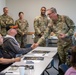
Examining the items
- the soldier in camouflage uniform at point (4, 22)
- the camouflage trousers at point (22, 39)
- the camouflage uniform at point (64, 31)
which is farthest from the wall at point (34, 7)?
the camouflage uniform at point (64, 31)

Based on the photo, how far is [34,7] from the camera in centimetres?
972

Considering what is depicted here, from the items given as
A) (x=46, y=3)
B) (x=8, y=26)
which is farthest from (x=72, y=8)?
(x=8, y=26)

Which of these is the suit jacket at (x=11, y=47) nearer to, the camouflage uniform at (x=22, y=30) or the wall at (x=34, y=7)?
the camouflage uniform at (x=22, y=30)

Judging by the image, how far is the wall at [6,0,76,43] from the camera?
9.44 meters

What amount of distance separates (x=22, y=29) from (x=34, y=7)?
4.36 feet

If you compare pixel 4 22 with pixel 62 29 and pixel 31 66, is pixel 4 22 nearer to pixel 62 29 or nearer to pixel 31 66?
pixel 62 29

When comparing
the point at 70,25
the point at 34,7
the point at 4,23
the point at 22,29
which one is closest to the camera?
the point at 70,25

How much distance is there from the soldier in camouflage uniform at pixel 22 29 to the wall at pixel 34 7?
0.65 m

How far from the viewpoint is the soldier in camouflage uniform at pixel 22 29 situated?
352 inches

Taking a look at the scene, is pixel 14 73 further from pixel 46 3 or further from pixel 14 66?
pixel 46 3

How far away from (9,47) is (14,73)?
180 centimetres

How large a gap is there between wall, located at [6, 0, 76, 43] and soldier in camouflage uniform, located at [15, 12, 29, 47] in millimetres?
654

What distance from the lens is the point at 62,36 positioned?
488 cm

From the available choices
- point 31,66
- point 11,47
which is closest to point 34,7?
point 11,47
